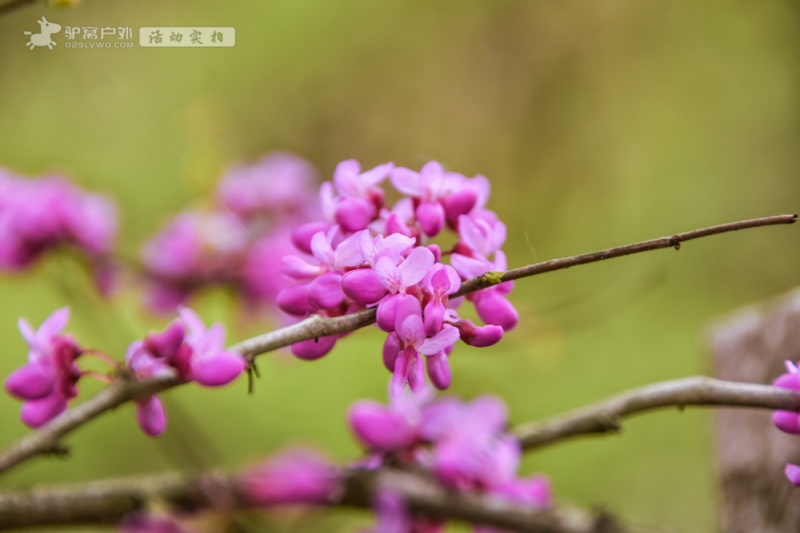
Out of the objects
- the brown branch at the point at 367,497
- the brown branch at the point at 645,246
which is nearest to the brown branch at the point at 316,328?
the brown branch at the point at 645,246

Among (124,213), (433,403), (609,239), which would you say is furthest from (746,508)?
(124,213)

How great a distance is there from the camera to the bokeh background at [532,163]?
0.77m

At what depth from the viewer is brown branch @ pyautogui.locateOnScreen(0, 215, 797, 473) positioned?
24 cm

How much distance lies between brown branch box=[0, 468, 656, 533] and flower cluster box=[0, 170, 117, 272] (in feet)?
0.86

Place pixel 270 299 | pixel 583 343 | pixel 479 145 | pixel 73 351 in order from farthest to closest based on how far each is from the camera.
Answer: pixel 583 343 → pixel 479 145 → pixel 270 299 → pixel 73 351

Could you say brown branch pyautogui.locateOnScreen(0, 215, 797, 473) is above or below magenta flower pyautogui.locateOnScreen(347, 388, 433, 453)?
above

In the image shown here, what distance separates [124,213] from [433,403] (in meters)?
0.70

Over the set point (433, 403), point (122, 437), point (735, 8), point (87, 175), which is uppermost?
point (735, 8)

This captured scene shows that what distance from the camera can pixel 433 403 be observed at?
47 cm

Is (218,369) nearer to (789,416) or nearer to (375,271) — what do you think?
(375,271)

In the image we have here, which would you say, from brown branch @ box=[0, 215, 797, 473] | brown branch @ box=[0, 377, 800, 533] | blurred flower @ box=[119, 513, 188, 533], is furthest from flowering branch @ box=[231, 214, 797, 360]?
blurred flower @ box=[119, 513, 188, 533]

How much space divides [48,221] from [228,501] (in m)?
0.32

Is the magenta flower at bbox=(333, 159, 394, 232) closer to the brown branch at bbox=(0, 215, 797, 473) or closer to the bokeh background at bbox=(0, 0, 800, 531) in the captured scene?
the brown branch at bbox=(0, 215, 797, 473)

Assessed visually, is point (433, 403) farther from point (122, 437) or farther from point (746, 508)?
point (122, 437)
